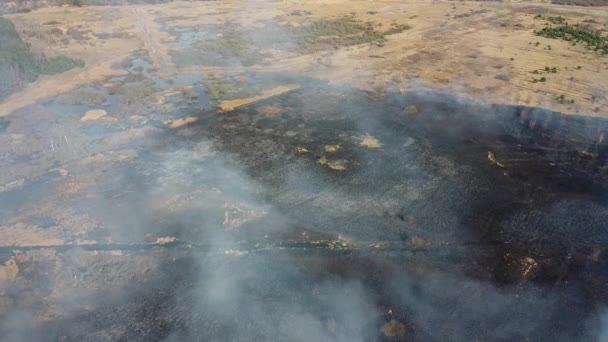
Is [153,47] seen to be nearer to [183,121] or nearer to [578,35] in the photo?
[183,121]

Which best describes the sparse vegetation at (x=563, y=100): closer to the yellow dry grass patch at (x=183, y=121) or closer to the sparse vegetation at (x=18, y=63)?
the yellow dry grass patch at (x=183, y=121)

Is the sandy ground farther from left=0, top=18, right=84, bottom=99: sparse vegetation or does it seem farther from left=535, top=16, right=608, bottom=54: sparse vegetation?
left=535, top=16, right=608, bottom=54: sparse vegetation

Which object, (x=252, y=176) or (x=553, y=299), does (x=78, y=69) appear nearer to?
(x=252, y=176)

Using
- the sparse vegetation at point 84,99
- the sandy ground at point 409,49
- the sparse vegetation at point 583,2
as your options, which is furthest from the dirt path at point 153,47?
the sparse vegetation at point 583,2

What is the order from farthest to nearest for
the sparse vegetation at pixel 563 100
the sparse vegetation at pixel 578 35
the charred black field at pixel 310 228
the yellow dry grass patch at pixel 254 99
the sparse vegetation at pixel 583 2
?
the sparse vegetation at pixel 583 2, the sparse vegetation at pixel 578 35, the sparse vegetation at pixel 563 100, the yellow dry grass patch at pixel 254 99, the charred black field at pixel 310 228

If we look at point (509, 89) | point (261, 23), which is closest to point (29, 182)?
point (509, 89)

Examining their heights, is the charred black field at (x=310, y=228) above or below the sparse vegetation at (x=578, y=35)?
below

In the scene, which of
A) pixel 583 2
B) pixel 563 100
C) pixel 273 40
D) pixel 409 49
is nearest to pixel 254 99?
pixel 273 40
